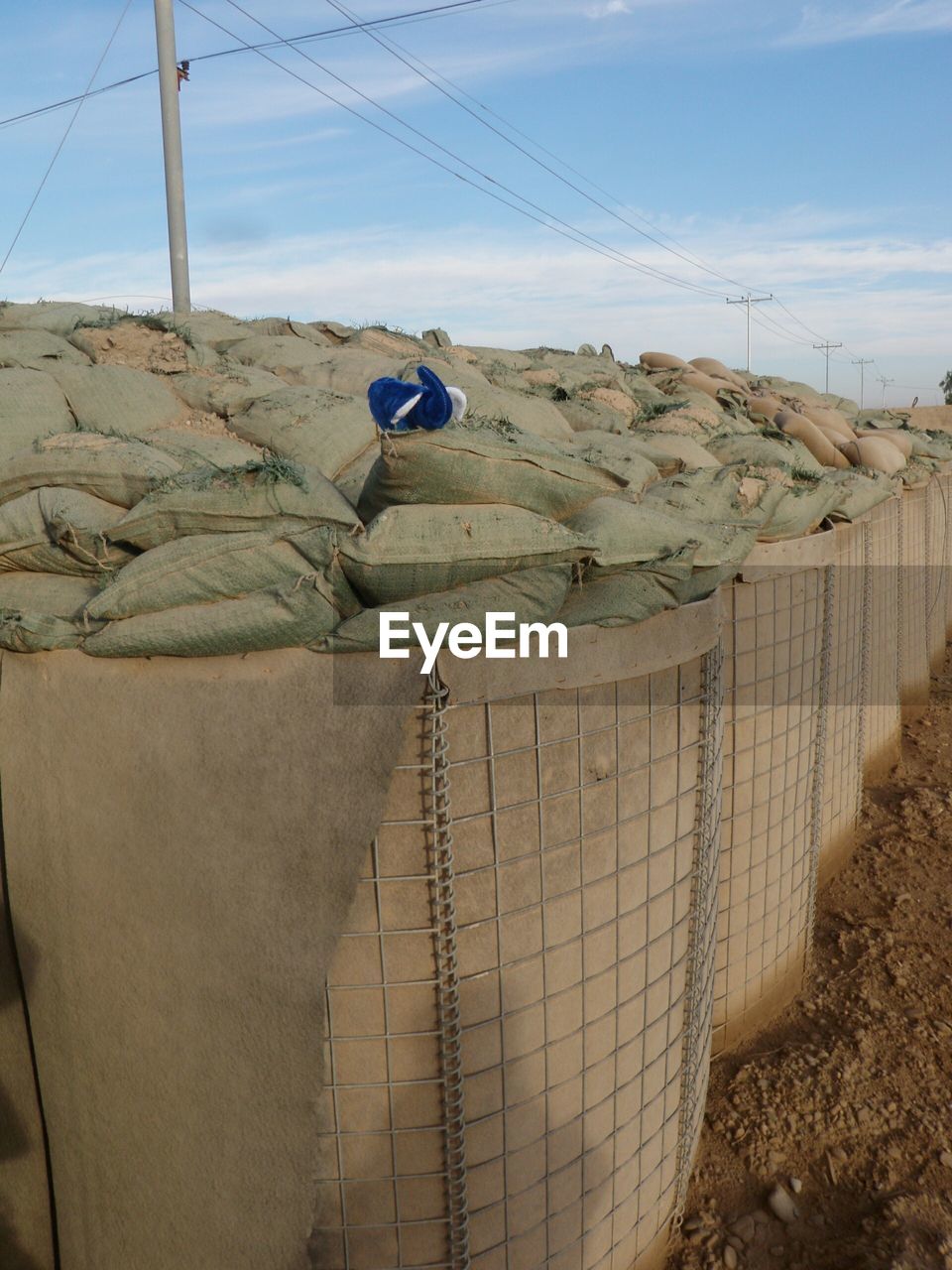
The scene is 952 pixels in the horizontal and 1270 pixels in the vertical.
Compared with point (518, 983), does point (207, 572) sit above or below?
above

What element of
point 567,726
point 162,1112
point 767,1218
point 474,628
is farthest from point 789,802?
point 162,1112

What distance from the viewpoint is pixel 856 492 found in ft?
13.3

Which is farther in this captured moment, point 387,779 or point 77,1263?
point 77,1263

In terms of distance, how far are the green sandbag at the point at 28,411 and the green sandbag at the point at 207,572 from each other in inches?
36.9

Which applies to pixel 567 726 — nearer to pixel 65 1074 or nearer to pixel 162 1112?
pixel 162 1112

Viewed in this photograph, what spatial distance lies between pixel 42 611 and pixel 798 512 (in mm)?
2309

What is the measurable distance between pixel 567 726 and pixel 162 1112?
43.1 inches

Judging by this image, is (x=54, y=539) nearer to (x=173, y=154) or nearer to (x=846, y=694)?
(x=846, y=694)

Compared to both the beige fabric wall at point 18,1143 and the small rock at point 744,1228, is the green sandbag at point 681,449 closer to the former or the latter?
the small rock at point 744,1228

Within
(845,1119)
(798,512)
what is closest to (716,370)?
(798,512)

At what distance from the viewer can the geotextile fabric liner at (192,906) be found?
1.77 metres

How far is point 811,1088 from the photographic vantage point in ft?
10.5

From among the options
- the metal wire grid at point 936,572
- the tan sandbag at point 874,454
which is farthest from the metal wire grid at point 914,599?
the tan sandbag at point 874,454

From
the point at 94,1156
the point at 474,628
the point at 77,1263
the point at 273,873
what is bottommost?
the point at 77,1263
